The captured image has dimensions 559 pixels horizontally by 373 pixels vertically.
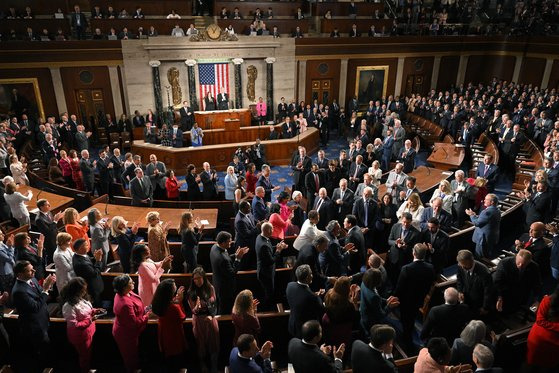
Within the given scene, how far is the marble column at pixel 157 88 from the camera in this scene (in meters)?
15.2

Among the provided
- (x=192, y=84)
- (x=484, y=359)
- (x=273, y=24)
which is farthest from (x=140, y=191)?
(x=273, y=24)

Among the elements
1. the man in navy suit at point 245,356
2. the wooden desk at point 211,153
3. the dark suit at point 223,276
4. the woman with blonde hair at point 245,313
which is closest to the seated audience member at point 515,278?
the woman with blonde hair at point 245,313

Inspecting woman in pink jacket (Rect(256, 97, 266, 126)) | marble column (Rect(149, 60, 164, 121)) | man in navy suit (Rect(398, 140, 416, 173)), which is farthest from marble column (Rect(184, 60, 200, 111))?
man in navy suit (Rect(398, 140, 416, 173))

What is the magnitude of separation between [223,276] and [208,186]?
4036mm

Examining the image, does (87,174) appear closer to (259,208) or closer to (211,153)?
(211,153)

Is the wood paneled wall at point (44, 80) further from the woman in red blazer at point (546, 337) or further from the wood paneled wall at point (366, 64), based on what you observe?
the woman in red blazer at point (546, 337)

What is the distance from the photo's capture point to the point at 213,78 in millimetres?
16141

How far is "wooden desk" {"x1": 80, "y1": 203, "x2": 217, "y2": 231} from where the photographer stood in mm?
7054

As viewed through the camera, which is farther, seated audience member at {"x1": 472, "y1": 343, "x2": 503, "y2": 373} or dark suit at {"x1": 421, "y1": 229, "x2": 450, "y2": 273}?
dark suit at {"x1": 421, "y1": 229, "x2": 450, "y2": 273}

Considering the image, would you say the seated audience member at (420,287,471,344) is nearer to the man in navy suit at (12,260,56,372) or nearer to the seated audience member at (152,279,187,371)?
the seated audience member at (152,279,187,371)

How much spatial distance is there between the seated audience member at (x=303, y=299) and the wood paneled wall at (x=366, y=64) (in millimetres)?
15957

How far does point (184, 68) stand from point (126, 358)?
45.0 ft

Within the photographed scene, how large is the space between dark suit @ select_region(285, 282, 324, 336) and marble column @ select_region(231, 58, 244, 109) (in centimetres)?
1361

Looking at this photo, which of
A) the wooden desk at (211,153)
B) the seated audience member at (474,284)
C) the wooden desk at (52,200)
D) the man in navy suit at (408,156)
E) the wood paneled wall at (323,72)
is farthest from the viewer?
the wood paneled wall at (323,72)
